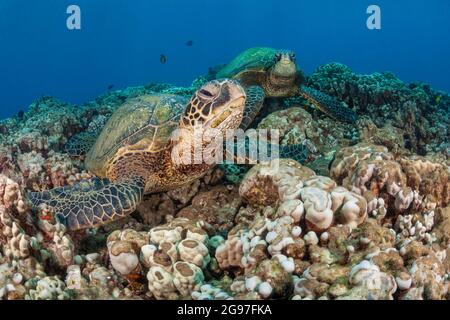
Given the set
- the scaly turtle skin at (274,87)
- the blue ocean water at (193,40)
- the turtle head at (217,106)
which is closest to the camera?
the turtle head at (217,106)

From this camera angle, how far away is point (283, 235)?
2.18 meters

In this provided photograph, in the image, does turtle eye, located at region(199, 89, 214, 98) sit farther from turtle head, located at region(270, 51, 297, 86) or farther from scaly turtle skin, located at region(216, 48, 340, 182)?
turtle head, located at region(270, 51, 297, 86)

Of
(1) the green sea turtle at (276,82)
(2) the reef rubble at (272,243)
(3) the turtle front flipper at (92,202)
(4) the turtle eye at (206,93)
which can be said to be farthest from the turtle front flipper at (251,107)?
(3) the turtle front flipper at (92,202)

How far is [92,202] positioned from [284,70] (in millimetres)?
4508

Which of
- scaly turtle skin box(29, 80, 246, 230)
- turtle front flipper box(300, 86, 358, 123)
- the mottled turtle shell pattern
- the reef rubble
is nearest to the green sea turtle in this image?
turtle front flipper box(300, 86, 358, 123)

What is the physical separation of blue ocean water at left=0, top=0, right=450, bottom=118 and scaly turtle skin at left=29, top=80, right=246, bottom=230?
7866 centimetres

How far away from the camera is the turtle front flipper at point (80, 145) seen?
5.48 m

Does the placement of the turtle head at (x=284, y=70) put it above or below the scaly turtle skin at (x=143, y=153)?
above

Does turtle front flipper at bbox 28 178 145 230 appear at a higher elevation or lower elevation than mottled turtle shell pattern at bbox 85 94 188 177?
lower

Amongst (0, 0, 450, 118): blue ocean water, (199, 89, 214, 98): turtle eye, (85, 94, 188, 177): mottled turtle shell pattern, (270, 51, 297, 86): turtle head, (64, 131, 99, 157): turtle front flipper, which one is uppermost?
(0, 0, 450, 118): blue ocean water

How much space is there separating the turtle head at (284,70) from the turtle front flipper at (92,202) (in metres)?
3.87

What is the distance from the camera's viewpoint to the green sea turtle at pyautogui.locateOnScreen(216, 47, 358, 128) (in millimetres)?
5836

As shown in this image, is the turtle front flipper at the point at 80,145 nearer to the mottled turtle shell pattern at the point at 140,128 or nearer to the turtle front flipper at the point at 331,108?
the mottled turtle shell pattern at the point at 140,128

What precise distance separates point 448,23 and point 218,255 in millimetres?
119903
